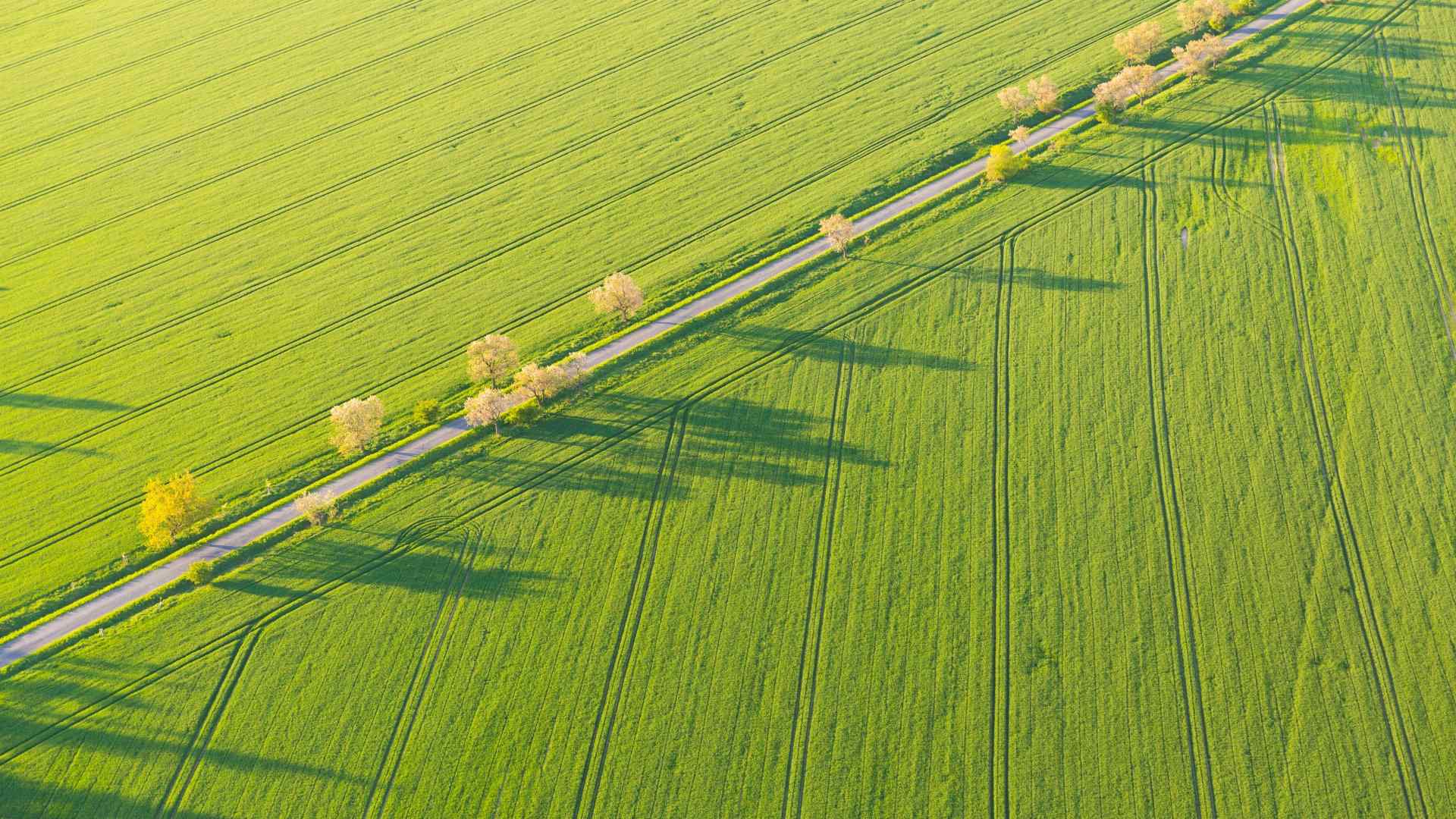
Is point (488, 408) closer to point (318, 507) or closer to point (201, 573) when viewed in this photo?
point (318, 507)

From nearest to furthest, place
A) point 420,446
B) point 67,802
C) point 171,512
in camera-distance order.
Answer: point 67,802, point 171,512, point 420,446

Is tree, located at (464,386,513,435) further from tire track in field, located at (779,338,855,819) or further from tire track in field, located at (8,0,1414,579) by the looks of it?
tire track in field, located at (779,338,855,819)

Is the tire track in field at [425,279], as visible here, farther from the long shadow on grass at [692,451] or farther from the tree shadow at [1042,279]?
the tree shadow at [1042,279]

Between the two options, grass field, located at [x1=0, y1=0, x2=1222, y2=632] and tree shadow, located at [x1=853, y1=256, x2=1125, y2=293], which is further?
tree shadow, located at [x1=853, y1=256, x2=1125, y2=293]

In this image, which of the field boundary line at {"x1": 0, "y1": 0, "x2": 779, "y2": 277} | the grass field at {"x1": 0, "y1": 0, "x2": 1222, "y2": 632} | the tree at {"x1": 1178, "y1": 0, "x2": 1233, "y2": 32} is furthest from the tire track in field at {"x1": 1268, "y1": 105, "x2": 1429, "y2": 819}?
the field boundary line at {"x1": 0, "y1": 0, "x2": 779, "y2": 277}

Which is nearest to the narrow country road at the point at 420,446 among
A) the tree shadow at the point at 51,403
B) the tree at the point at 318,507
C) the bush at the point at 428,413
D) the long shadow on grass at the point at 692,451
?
the bush at the point at 428,413

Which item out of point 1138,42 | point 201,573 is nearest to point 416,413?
point 201,573
